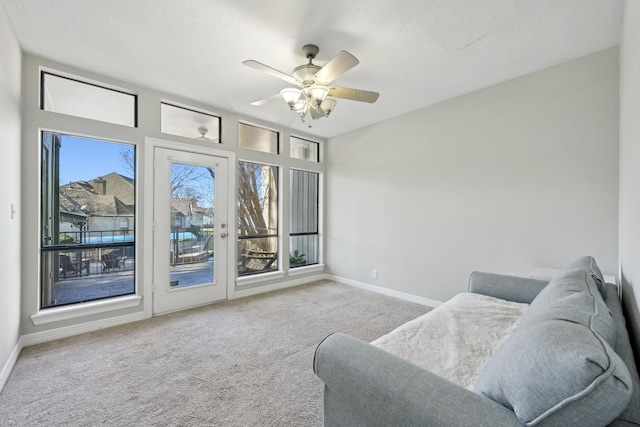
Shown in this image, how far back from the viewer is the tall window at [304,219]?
4918 mm

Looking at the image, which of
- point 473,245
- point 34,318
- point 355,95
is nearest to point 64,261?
point 34,318

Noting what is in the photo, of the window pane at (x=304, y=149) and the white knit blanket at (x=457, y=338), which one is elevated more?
the window pane at (x=304, y=149)

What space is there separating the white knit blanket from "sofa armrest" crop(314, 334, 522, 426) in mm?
381

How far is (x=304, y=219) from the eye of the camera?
5094 millimetres

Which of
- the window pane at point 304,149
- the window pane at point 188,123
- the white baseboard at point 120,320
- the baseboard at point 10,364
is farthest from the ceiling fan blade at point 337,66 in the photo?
the baseboard at point 10,364

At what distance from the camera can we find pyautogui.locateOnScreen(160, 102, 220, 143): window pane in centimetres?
349

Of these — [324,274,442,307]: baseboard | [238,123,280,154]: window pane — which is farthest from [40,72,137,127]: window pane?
[324,274,442,307]: baseboard

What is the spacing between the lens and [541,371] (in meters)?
0.70

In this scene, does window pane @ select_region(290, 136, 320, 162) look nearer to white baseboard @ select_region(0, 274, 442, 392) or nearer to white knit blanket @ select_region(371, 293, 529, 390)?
white baseboard @ select_region(0, 274, 442, 392)

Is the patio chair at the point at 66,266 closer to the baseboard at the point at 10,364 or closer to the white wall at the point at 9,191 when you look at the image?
the white wall at the point at 9,191

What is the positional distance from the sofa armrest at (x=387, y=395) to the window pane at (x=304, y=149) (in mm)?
4047

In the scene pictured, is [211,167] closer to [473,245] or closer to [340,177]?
[340,177]

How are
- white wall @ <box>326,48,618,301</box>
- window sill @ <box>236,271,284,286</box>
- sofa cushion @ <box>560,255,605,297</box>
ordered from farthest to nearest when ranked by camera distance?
window sill @ <box>236,271,284,286</box> < white wall @ <box>326,48,618,301</box> < sofa cushion @ <box>560,255,605,297</box>

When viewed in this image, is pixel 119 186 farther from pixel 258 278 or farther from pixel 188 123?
pixel 258 278
